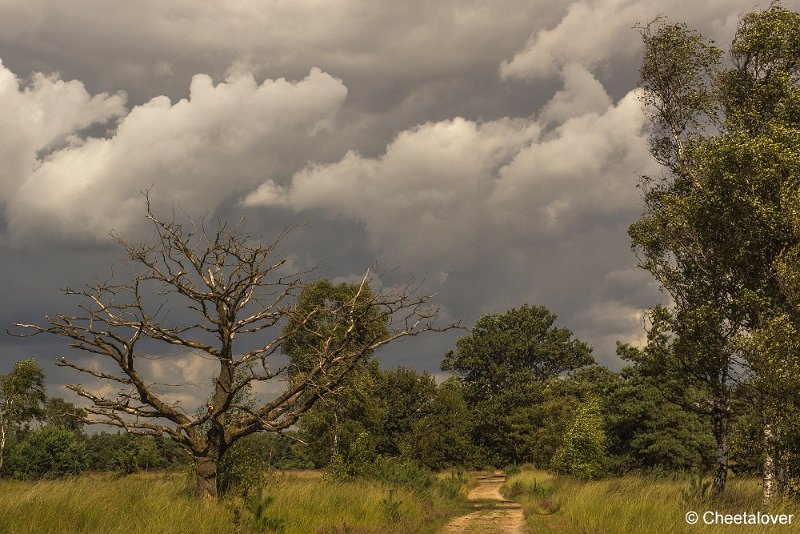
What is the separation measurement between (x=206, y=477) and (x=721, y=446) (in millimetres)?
18782

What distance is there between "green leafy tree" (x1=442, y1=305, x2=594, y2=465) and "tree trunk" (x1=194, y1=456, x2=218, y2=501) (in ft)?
216

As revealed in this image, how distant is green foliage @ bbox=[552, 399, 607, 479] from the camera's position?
3347cm

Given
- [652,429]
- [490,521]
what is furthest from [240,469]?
[652,429]

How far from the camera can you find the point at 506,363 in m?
87.8

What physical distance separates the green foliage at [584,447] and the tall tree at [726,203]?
8.37 meters

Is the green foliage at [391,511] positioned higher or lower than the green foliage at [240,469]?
lower

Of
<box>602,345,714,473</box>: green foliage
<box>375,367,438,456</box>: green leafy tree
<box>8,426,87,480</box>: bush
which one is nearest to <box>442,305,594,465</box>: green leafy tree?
<box>375,367,438,456</box>: green leafy tree

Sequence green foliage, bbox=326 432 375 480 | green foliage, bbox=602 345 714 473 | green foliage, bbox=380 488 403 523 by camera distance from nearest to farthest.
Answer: green foliage, bbox=380 488 403 523 → green foliage, bbox=326 432 375 480 → green foliage, bbox=602 345 714 473

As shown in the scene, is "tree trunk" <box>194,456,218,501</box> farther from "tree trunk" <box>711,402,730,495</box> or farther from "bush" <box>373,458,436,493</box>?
"tree trunk" <box>711,402,730,495</box>

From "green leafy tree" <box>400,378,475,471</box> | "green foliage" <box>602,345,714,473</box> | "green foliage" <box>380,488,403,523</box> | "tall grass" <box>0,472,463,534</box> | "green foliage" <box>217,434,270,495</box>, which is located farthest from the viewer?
"green leafy tree" <box>400,378,475,471</box>

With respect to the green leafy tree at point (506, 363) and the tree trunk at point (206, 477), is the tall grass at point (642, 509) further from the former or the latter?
the green leafy tree at point (506, 363)

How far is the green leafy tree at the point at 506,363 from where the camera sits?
82062 millimetres

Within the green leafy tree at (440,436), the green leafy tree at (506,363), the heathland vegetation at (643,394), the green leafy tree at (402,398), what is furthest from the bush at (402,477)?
the green leafy tree at (506,363)

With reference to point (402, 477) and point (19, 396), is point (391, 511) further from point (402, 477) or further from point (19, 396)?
point (19, 396)
